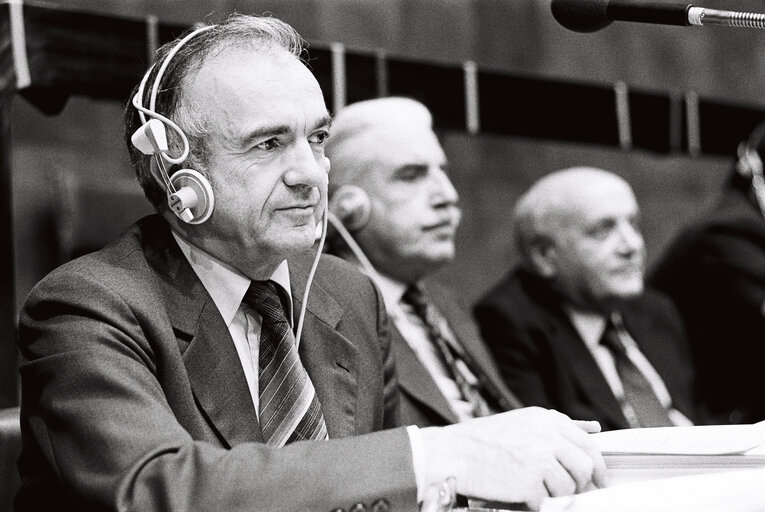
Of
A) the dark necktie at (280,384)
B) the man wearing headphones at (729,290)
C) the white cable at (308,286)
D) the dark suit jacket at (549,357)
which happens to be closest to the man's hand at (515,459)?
the dark necktie at (280,384)

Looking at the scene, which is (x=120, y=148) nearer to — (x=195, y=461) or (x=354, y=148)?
(x=354, y=148)

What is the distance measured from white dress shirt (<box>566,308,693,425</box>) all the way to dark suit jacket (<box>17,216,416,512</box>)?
58.9 inches

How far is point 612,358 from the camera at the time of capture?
3.20 metres

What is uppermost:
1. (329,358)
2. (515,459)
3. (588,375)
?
(515,459)

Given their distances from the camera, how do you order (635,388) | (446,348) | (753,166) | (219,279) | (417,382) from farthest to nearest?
(753,166), (635,388), (446,348), (417,382), (219,279)

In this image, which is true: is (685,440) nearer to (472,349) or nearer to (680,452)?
(680,452)

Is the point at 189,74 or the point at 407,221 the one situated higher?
the point at 189,74

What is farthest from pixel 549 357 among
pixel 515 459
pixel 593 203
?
pixel 515 459

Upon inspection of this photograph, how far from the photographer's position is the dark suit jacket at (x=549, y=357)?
2.91 meters

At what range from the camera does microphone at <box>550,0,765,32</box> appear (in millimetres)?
1470

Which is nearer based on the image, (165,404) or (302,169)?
(165,404)

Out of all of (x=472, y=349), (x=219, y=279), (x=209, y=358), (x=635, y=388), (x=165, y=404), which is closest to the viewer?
(x=165, y=404)

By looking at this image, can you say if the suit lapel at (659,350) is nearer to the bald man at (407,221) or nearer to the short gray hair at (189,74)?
the bald man at (407,221)

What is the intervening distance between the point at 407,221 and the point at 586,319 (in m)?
0.88
